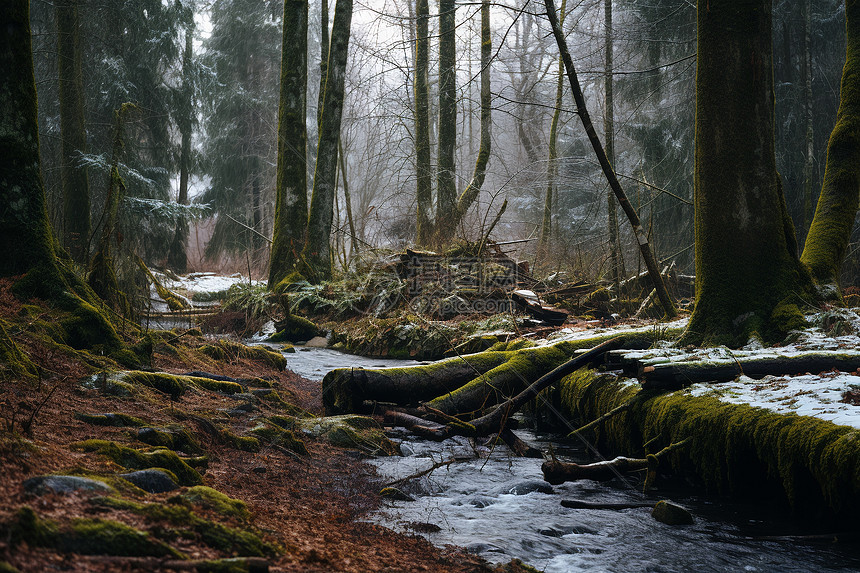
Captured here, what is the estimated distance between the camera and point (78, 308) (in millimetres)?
5156

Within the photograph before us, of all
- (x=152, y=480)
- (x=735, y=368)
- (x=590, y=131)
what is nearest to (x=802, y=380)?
(x=735, y=368)

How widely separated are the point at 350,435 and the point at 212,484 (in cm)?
212

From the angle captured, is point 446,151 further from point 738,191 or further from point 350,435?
point 350,435

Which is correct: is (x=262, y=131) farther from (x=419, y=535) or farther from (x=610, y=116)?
(x=419, y=535)

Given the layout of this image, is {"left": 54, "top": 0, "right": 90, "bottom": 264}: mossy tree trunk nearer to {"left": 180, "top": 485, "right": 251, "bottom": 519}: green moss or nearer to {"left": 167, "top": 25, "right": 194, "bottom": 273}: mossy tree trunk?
{"left": 167, "top": 25, "right": 194, "bottom": 273}: mossy tree trunk

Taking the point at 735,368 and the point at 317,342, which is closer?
the point at 735,368

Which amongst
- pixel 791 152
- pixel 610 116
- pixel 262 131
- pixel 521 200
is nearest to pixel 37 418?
pixel 610 116

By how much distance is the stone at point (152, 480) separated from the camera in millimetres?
2535

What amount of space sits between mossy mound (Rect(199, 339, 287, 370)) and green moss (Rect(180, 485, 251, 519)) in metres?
5.22

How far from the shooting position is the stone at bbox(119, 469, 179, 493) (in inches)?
99.8

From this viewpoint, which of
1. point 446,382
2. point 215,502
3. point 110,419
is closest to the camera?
point 215,502

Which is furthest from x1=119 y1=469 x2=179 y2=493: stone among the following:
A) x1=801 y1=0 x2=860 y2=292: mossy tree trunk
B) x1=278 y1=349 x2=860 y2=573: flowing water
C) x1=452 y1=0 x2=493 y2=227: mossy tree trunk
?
x1=452 y1=0 x2=493 y2=227: mossy tree trunk

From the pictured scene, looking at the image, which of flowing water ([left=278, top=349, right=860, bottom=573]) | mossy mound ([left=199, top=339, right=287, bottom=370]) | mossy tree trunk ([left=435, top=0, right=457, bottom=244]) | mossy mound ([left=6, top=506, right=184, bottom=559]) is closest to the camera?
mossy mound ([left=6, top=506, right=184, bottom=559])

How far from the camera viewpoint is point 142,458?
2.89m
